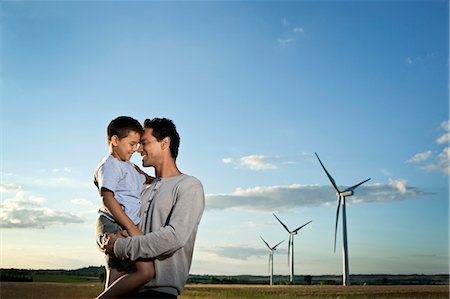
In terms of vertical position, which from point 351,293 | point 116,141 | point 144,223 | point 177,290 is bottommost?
point 351,293

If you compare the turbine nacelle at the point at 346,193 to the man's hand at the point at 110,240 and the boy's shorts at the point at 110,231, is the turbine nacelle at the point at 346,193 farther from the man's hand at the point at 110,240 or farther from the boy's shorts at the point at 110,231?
the man's hand at the point at 110,240

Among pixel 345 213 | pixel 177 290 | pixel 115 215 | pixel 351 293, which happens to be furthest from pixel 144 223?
pixel 351 293

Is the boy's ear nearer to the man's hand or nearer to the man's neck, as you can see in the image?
the man's neck

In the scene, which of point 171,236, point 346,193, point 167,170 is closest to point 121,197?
point 167,170

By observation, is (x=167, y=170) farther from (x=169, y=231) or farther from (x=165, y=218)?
(x=169, y=231)

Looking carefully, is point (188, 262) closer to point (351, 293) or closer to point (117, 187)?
point (117, 187)

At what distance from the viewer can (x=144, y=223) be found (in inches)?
189

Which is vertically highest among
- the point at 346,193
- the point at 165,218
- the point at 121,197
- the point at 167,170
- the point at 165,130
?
the point at 346,193

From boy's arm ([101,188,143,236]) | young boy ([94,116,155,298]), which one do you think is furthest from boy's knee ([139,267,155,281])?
boy's arm ([101,188,143,236])

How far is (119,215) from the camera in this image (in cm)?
459

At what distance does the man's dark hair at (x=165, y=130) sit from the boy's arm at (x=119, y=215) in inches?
24.6

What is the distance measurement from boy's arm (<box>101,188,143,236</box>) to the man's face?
0.43 m

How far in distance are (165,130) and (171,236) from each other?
97 centimetres

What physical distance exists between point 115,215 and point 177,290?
29.1 inches
